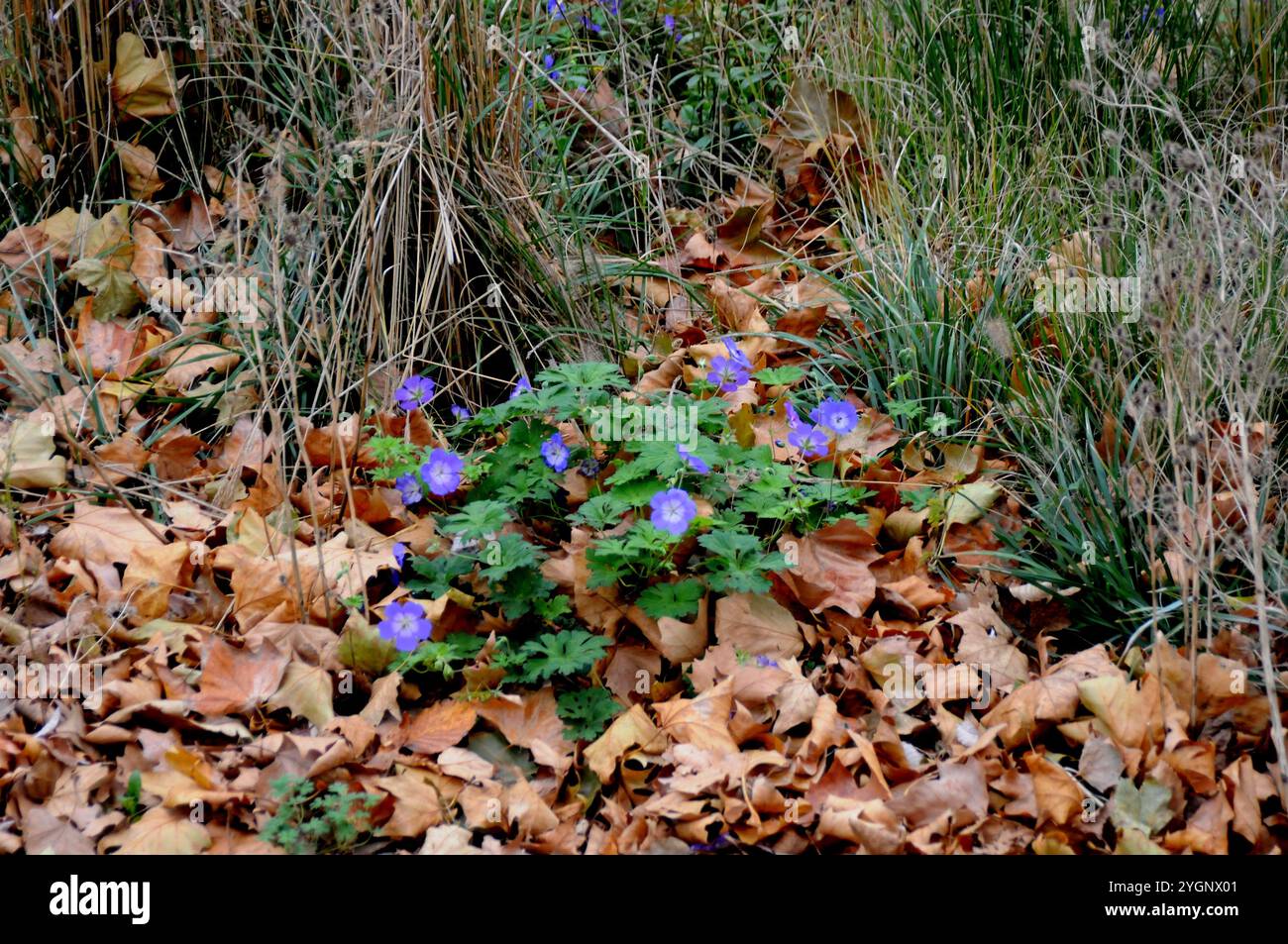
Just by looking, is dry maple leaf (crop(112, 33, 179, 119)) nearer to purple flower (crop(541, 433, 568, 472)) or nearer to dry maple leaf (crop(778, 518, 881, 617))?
purple flower (crop(541, 433, 568, 472))

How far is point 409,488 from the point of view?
8.59 feet

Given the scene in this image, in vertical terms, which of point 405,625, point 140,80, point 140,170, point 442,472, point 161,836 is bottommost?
point 161,836

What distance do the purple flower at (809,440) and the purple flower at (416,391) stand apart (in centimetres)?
84

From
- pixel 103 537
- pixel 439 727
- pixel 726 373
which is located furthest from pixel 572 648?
pixel 103 537

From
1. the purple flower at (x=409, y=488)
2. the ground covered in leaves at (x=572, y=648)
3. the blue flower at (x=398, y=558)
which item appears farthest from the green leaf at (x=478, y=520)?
the purple flower at (x=409, y=488)

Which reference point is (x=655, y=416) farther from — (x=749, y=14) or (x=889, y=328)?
(x=749, y=14)

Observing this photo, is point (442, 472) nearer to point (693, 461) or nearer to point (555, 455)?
point (555, 455)

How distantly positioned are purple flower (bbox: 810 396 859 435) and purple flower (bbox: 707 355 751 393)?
8.5 inches

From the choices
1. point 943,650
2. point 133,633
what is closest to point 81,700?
point 133,633

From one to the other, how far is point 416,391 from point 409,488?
0.29 metres

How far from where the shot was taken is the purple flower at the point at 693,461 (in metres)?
2.34

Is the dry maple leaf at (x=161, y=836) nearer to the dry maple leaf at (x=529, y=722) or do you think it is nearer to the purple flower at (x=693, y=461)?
the dry maple leaf at (x=529, y=722)

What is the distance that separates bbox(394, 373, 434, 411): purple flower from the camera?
280 cm

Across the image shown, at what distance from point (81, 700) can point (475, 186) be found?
5.04ft
